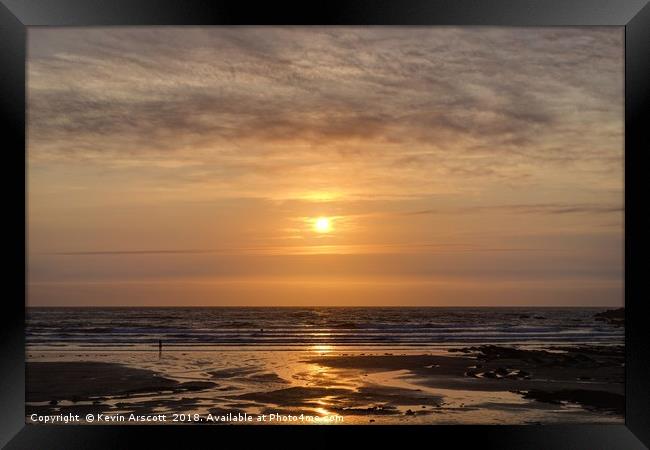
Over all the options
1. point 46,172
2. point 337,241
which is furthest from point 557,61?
point 46,172

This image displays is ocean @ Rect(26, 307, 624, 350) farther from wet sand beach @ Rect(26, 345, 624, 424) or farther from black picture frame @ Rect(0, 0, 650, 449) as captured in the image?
black picture frame @ Rect(0, 0, 650, 449)

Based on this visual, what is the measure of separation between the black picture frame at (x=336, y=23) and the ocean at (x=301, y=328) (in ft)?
37.4

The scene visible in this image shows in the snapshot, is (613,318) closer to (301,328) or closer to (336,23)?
(301,328)

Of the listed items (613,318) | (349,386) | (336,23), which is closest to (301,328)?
(613,318)

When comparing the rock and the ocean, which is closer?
the ocean

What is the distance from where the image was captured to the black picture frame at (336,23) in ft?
8.09

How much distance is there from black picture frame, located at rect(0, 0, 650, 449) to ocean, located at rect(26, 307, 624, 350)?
1139 cm

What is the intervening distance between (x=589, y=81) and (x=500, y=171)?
20.5 ft

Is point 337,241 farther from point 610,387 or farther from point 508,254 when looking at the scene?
point 610,387

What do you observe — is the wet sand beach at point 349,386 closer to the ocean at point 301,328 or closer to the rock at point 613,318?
the ocean at point 301,328

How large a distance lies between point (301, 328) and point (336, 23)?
16.9m

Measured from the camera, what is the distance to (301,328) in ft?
62.4

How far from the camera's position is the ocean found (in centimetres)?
1518

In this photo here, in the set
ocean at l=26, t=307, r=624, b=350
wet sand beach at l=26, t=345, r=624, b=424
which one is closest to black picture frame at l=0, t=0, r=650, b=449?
wet sand beach at l=26, t=345, r=624, b=424
